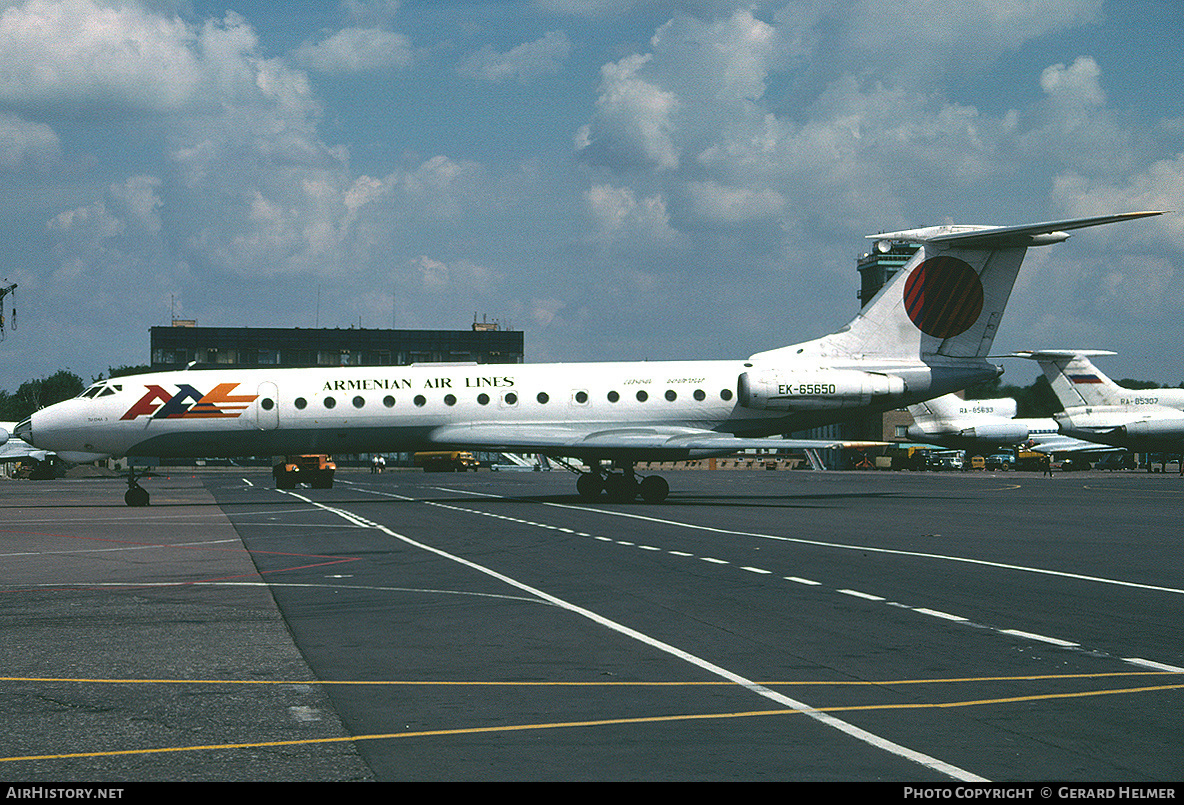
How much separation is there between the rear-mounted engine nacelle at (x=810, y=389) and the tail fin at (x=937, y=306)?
4.20ft

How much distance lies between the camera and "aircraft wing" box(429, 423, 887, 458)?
30.5 m

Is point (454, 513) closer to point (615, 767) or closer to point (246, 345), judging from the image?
point (615, 767)

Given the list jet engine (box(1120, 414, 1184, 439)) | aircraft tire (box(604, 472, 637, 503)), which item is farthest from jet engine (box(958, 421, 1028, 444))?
aircraft tire (box(604, 472, 637, 503))

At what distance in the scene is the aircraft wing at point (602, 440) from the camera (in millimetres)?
30516

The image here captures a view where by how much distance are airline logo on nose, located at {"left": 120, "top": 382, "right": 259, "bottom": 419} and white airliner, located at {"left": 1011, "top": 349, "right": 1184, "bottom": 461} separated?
48.3 metres

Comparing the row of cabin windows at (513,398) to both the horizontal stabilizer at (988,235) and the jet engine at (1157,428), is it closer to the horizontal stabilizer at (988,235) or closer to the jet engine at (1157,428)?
the horizontal stabilizer at (988,235)

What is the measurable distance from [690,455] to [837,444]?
13.5 feet

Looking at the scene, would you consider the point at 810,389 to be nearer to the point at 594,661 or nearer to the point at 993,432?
the point at 594,661

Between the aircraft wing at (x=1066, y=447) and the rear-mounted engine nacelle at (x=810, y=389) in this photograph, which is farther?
the aircraft wing at (x=1066, y=447)

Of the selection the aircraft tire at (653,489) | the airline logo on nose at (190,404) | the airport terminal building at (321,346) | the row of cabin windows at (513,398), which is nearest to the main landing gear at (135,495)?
the airline logo on nose at (190,404)

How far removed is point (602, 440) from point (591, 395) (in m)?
2.16

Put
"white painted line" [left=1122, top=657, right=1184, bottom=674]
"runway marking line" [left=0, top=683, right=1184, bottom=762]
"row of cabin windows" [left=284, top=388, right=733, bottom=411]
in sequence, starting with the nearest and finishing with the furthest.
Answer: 1. "runway marking line" [left=0, top=683, right=1184, bottom=762]
2. "white painted line" [left=1122, top=657, right=1184, bottom=674]
3. "row of cabin windows" [left=284, top=388, right=733, bottom=411]

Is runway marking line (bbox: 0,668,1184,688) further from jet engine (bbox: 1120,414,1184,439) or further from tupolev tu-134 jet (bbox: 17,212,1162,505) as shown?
jet engine (bbox: 1120,414,1184,439)

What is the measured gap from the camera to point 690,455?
1218 inches
